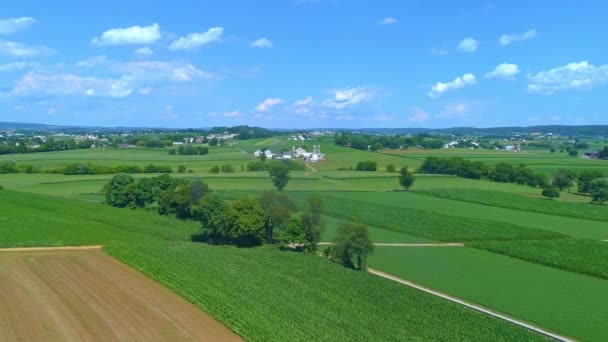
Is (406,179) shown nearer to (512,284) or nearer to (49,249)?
(512,284)

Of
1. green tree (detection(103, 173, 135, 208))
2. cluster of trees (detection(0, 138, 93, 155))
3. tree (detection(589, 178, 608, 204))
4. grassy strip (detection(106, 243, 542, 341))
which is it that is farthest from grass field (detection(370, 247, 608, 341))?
cluster of trees (detection(0, 138, 93, 155))

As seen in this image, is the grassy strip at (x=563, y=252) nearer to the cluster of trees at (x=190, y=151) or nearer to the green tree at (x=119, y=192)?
the green tree at (x=119, y=192)

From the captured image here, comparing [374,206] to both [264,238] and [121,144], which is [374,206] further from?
[121,144]

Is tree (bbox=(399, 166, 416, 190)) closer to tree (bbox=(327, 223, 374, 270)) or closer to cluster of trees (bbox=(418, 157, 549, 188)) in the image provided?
cluster of trees (bbox=(418, 157, 549, 188))

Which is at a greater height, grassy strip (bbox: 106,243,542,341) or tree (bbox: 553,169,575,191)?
tree (bbox: 553,169,575,191)

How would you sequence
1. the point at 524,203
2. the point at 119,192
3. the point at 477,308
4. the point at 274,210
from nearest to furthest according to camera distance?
the point at 477,308 < the point at 274,210 < the point at 119,192 < the point at 524,203

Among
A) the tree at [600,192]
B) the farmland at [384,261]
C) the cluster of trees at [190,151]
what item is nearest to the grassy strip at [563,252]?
the farmland at [384,261]

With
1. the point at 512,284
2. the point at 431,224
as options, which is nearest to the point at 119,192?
the point at 431,224

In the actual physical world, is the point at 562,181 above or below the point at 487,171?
below
